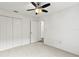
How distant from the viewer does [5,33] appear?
382 cm

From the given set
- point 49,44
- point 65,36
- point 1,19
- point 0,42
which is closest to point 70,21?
point 65,36

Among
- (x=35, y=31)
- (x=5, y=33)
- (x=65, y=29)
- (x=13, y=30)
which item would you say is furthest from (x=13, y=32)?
(x=65, y=29)

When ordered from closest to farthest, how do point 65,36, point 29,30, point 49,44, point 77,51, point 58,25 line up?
point 77,51
point 65,36
point 58,25
point 49,44
point 29,30

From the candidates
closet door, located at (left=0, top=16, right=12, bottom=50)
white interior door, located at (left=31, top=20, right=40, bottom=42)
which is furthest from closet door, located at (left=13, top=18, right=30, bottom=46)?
white interior door, located at (left=31, top=20, right=40, bottom=42)

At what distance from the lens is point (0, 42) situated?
3.62 meters

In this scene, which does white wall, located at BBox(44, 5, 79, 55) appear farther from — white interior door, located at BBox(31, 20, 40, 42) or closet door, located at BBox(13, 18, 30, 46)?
closet door, located at BBox(13, 18, 30, 46)

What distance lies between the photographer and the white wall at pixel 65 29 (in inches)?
121

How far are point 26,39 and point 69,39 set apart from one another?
3.09 meters

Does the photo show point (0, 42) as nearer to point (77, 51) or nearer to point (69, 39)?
point (69, 39)

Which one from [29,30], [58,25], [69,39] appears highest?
[58,25]

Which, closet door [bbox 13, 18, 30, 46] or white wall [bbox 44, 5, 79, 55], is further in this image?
closet door [bbox 13, 18, 30, 46]

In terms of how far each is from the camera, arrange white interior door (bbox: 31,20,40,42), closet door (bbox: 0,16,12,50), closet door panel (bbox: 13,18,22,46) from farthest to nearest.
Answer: white interior door (bbox: 31,20,40,42) < closet door panel (bbox: 13,18,22,46) < closet door (bbox: 0,16,12,50)

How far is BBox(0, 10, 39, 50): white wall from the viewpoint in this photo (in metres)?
3.72

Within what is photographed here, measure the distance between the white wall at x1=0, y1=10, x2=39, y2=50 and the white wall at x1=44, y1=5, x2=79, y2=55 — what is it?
1.75m
